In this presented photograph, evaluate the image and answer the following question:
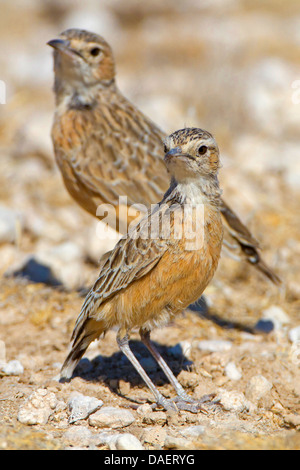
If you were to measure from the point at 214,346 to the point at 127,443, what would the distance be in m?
2.12

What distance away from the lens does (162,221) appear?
4906 mm

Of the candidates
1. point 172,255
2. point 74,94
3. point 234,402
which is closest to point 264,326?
point 234,402

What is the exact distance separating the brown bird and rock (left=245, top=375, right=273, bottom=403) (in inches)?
80.6

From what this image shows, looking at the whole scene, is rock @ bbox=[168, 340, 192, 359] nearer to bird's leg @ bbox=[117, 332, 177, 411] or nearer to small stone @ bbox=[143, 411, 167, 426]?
bird's leg @ bbox=[117, 332, 177, 411]

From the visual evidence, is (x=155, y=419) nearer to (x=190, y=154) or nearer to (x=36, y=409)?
(x=36, y=409)


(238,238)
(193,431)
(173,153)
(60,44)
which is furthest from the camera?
(60,44)

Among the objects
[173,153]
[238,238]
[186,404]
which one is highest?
[173,153]

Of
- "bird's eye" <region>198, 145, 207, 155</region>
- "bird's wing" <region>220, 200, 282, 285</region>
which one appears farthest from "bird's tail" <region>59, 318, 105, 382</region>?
"bird's wing" <region>220, 200, 282, 285</region>

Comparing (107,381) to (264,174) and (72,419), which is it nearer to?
(72,419)

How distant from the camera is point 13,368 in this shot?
5.52 meters

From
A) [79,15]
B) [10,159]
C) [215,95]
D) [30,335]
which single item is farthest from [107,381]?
[79,15]

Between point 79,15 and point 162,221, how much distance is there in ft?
63.0

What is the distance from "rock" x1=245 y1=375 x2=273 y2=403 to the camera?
5.16 meters
